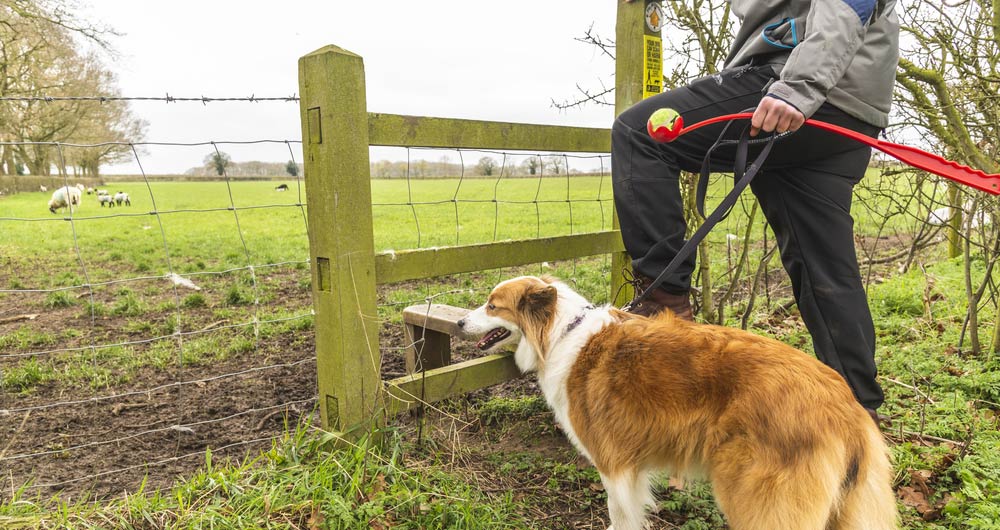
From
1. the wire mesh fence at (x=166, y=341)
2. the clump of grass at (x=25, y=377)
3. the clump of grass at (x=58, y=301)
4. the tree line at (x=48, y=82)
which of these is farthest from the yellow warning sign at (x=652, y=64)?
the tree line at (x=48, y=82)

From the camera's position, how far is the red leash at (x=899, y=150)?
2.20 metres

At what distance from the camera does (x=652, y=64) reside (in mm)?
3785

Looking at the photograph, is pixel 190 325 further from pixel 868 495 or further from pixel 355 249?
pixel 868 495

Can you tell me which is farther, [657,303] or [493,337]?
[493,337]

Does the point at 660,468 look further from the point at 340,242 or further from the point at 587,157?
the point at 587,157

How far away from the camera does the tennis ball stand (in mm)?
2488

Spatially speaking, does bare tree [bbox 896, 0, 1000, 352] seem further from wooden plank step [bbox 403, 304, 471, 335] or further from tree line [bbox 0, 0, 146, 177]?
tree line [bbox 0, 0, 146, 177]

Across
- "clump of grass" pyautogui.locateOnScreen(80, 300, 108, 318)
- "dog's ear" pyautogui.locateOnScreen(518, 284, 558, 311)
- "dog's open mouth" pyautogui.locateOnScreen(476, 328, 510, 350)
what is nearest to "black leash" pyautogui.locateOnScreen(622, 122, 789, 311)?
"dog's ear" pyautogui.locateOnScreen(518, 284, 558, 311)

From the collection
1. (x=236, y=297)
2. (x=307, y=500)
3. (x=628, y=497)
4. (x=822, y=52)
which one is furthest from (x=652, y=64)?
(x=236, y=297)

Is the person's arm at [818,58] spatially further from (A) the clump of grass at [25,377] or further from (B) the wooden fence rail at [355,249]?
(A) the clump of grass at [25,377]

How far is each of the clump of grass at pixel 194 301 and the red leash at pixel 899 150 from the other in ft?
18.3

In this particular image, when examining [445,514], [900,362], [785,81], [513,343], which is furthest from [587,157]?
[900,362]

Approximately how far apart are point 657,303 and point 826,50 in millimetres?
1290

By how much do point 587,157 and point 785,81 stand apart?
5.89ft
